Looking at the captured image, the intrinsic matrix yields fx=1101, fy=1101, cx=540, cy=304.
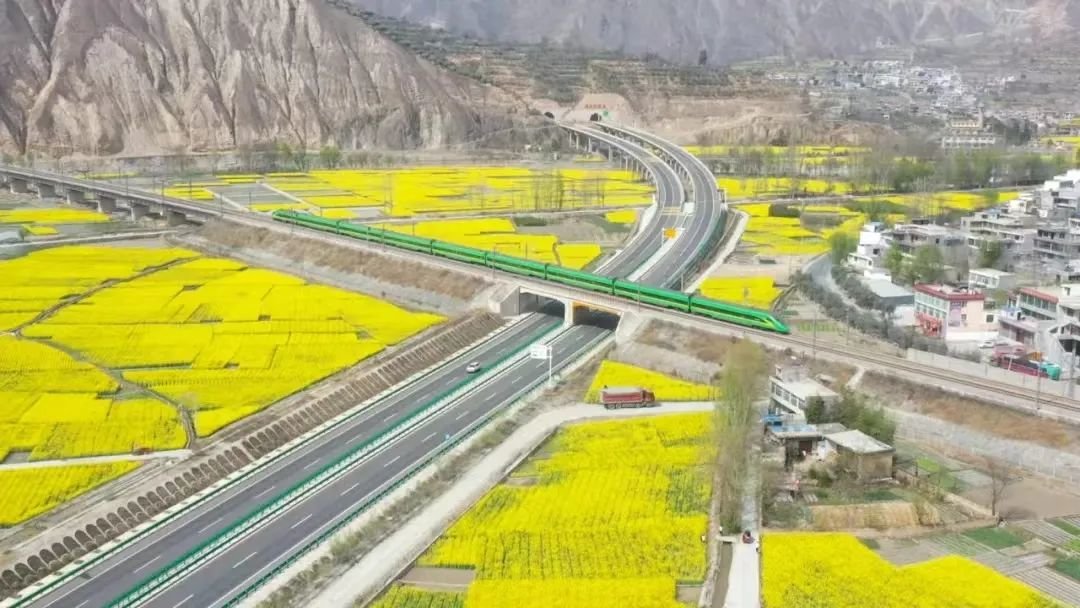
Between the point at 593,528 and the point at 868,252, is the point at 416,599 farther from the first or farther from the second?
the point at 868,252

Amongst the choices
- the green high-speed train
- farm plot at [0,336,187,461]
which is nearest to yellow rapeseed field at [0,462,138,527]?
farm plot at [0,336,187,461]

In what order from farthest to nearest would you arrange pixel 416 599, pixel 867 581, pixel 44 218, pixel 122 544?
pixel 44 218 < pixel 122 544 < pixel 867 581 < pixel 416 599

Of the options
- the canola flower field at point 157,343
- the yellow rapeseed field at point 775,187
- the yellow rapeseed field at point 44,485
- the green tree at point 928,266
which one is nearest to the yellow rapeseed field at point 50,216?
the canola flower field at point 157,343

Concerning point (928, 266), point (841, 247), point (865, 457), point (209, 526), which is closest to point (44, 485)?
point (209, 526)

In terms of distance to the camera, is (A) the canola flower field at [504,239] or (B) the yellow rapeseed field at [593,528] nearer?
(B) the yellow rapeseed field at [593,528]

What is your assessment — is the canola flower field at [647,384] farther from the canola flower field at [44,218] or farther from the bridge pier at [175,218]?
the canola flower field at [44,218]

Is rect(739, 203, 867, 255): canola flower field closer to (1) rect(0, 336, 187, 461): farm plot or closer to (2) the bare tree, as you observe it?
(2) the bare tree

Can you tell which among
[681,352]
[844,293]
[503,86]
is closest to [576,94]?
[503,86]
